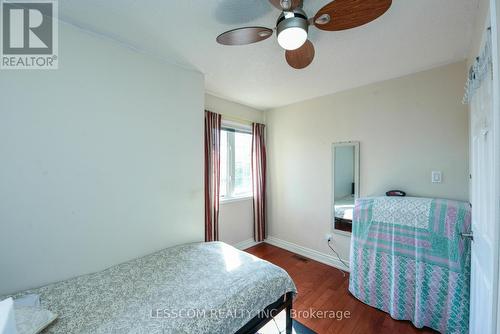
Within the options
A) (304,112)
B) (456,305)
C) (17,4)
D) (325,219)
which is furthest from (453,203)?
(17,4)

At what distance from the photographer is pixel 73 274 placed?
138 centimetres

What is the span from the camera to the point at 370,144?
2.31 m

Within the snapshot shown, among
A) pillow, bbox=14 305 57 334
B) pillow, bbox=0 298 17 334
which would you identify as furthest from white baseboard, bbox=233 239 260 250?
pillow, bbox=0 298 17 334

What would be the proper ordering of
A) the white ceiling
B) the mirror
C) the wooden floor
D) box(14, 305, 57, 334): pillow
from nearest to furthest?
box(14, 305, 57, 334): pillow, the white ceiling, the wooden floor, the mirror

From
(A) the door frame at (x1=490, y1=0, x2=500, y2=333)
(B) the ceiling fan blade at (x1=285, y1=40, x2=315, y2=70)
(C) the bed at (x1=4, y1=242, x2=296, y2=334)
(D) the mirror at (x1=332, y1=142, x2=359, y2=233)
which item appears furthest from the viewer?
(D) the mirror at (x1=332, y1=142, x2=359, y2=233)

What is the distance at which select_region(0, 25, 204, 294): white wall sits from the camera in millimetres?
1215

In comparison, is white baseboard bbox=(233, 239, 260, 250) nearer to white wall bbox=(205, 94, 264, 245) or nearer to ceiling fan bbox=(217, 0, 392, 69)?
white wall bbox=(205, 94, 264, 245)

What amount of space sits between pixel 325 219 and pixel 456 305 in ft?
4.48

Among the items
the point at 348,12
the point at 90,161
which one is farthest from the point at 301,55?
the point at 90,161

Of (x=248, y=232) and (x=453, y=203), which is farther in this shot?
(x=248, y=232)

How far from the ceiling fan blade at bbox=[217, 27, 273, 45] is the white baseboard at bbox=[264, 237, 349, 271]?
8.76 feet

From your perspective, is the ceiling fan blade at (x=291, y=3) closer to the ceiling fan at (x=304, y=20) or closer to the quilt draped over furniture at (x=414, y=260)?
the ceiling fan at (x=304, y=20)

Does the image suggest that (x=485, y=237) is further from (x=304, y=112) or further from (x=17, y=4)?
(x=17, y=4)

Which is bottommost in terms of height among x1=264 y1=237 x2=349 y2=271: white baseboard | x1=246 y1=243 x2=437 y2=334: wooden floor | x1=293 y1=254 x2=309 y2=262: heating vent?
x1=246 y1=243 x2=437 y2=334: wooden floor
